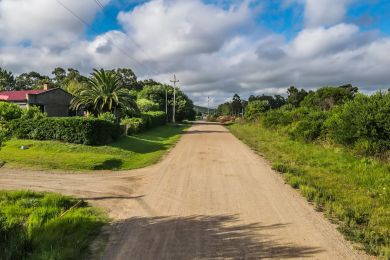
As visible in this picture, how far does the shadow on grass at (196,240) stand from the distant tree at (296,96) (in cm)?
8917

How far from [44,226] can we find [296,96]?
93.5 meters

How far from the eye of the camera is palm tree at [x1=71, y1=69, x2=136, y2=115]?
31562mm

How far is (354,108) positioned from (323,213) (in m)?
10.5

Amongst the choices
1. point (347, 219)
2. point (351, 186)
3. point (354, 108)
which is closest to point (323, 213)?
point (347, 219)

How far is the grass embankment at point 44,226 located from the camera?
6262 mm

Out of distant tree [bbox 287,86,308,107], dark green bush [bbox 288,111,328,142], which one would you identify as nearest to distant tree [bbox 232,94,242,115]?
distant tree [bbox 287,86,308,107]

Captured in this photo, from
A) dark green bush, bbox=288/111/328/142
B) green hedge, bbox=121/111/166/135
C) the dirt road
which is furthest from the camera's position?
green hedge, bbox=121/111/166/135

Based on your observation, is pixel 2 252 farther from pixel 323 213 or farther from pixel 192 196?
pixel 323 213

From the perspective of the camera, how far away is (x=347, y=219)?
8305 mm

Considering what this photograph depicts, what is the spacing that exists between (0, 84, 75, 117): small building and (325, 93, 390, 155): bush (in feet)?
92.5

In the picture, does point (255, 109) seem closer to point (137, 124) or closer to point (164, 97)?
point (164, 97)

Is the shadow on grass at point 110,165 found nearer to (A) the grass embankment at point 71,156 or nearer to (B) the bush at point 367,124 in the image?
(A) the grass embankment at point 71,156

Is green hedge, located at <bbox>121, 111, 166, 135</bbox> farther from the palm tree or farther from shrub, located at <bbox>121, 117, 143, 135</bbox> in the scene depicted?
the palm tree

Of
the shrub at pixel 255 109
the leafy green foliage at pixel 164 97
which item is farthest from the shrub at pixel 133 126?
the leafy green foliage at pixel 164 97
